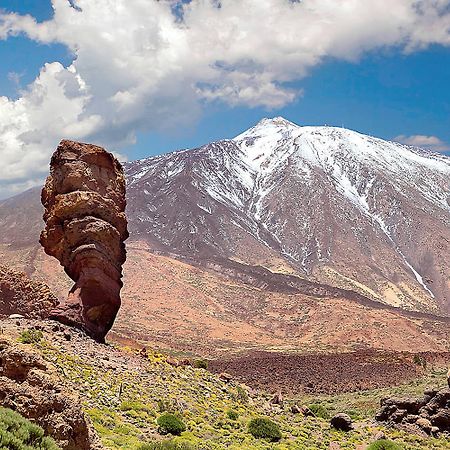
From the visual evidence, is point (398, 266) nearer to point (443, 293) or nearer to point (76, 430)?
point (443, 293)

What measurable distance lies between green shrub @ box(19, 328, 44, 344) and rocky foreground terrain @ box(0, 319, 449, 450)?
56mm

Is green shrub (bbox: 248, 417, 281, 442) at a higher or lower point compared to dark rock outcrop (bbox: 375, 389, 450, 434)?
lower

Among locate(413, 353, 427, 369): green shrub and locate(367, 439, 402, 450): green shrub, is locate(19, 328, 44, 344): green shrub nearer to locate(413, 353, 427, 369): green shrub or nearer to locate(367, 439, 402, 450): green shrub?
locate(367, 439, 402, 450): green shrub

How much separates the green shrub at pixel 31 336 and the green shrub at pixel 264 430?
9.58 metres

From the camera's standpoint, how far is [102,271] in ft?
82.8

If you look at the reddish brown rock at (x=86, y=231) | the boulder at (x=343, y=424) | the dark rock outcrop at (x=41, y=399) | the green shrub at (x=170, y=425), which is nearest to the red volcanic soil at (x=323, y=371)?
the boulder at (x=343, y=424)

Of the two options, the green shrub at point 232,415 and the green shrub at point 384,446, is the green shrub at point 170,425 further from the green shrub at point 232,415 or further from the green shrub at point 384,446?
the green shrub at point 384,446

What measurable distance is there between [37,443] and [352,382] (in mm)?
42988

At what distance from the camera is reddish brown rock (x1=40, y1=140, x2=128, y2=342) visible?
24828mm

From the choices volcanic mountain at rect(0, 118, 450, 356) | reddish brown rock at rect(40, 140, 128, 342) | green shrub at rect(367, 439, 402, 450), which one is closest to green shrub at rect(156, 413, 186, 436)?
reddish brown rock at rect(40, 140, 128, 342)

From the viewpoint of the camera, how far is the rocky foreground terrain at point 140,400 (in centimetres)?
898

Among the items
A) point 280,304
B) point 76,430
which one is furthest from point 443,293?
point 76,430

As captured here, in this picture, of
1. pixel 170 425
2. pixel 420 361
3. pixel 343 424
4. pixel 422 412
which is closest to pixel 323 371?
pixel 420 361

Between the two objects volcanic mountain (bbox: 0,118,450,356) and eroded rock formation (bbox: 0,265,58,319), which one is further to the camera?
volcanic mountain (bbox: 0,118,450,356)
